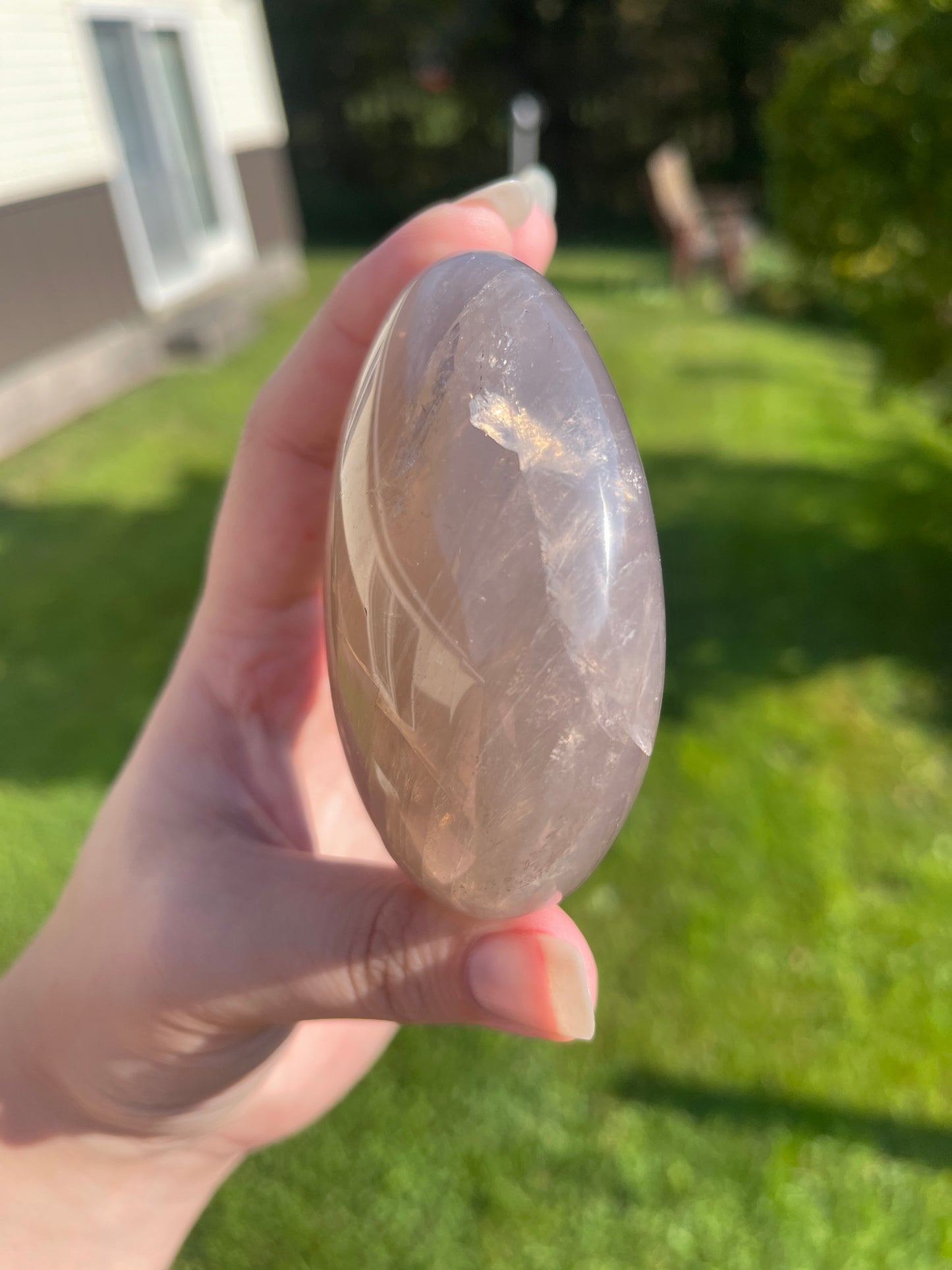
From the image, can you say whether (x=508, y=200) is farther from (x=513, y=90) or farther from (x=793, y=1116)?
(x=513, y=90)

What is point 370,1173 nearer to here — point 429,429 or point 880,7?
point 429,429

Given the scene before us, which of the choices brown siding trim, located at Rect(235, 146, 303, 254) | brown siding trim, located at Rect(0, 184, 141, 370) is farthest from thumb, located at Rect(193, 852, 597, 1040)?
brown siding trim, located at Rect(235, 146, 303, 254)

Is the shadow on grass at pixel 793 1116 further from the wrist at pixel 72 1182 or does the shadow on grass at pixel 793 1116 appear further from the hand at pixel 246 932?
the wrist at pixel 72 1182

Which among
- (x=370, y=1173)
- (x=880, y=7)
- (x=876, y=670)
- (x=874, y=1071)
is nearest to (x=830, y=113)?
(x=880, y=7)

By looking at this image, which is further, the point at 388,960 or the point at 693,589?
the point at 693,589

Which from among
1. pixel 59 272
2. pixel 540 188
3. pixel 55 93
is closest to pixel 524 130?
pixel 55 93

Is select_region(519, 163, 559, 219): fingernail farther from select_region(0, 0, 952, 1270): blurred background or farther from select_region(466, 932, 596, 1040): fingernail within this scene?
select_region(0, 0, 952, 1270): blurred background
